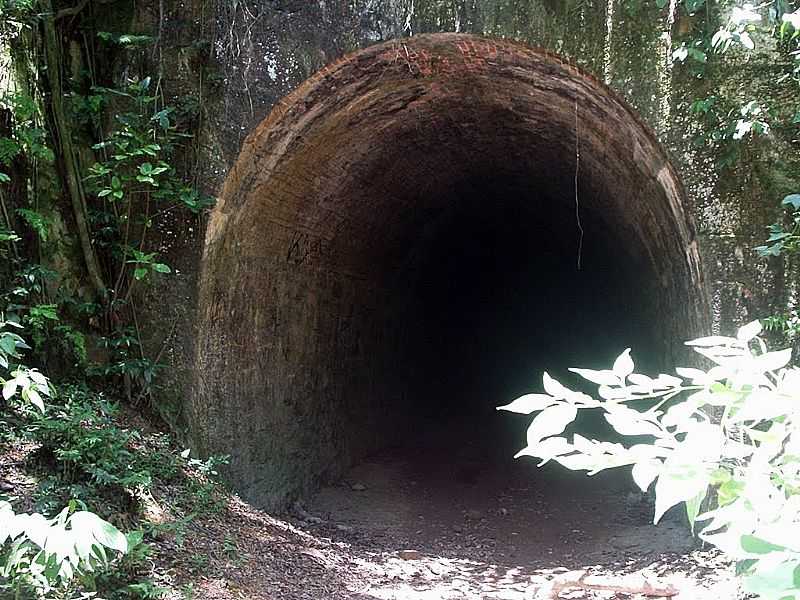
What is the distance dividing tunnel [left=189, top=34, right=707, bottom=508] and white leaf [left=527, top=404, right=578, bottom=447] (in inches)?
133

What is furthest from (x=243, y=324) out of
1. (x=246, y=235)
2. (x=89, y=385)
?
(x=89, y=385)

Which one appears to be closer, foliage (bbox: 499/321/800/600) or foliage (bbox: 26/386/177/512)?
foliage (bbox: 499/321/800/600)

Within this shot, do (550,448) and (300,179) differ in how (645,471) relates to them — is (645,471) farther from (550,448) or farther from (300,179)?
(300,179)

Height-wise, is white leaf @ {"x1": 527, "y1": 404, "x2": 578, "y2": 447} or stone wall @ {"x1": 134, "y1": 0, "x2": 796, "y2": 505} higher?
stone wall @ {"x1": 134, "y1": 0, "x2": 796, "y2": 505}

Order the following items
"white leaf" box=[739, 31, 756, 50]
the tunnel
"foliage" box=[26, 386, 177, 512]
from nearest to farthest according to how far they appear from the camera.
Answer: "foliage" box=[26, 386, 177, 512] → "white leaf" box=[739, 31, 756, 50] → the tunnel

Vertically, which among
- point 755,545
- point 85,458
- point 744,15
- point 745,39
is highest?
point 744,15

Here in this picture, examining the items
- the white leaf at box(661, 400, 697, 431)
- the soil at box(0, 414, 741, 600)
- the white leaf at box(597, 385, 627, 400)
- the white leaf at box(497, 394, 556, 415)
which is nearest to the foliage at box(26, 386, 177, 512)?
the soil at box(0, 414, 741, 600)

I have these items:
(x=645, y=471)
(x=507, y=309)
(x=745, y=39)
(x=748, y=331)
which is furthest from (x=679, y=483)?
(x=507, y=309)

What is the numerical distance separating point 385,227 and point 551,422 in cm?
629

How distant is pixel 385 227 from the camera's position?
7434 millimetres

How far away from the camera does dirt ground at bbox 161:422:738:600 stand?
162 inches

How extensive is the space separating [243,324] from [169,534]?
1.66m

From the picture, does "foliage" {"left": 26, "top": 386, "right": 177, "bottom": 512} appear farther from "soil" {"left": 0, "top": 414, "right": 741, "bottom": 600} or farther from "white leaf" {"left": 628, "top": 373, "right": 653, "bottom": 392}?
"white leaf" {"left": 628, "top": 373, "right": 653, "bottom": 392}

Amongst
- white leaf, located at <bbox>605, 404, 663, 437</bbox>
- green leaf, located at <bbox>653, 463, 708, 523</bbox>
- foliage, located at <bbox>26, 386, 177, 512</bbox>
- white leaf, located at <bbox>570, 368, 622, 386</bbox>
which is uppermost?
white leaf, located at <bbox>570, 368, 622, 386</bbox>
